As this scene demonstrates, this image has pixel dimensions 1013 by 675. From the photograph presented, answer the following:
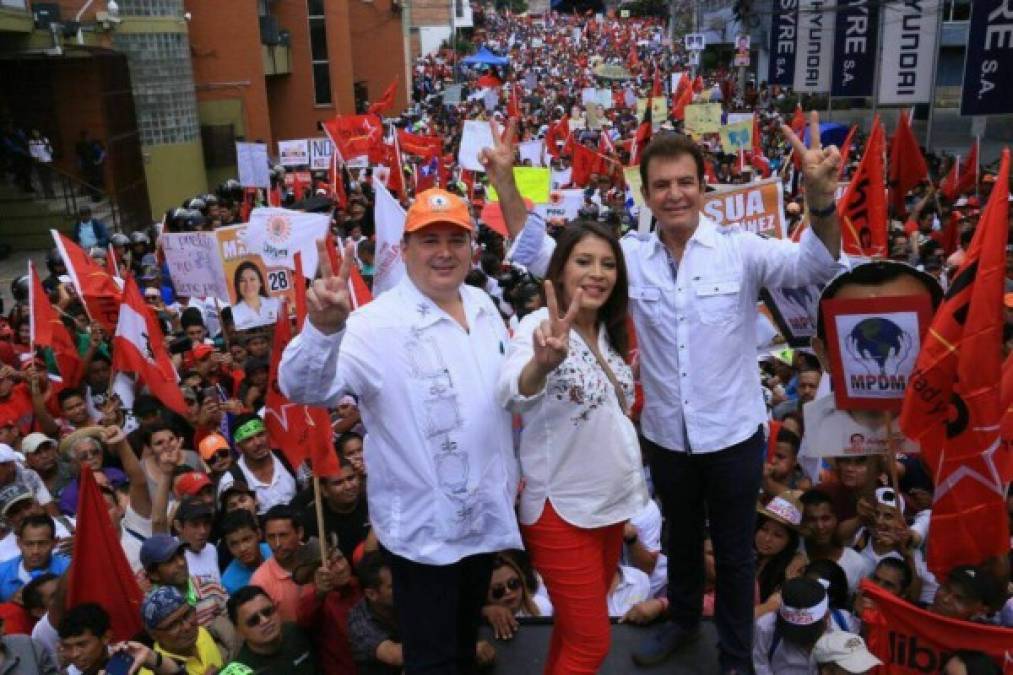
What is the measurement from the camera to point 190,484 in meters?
5.40

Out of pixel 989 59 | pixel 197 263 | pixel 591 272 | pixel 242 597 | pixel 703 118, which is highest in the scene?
pixel 989 59

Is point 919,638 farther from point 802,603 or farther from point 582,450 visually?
point 582,450

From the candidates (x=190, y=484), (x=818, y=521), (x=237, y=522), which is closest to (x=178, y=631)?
(x=237, y=522)

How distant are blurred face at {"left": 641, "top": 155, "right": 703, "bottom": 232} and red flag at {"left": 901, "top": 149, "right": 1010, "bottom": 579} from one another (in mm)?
1169

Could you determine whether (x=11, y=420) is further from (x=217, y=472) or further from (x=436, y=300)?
(x=436, y=300)

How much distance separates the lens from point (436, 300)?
2.73 meters

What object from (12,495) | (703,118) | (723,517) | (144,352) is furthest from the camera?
(703,118)

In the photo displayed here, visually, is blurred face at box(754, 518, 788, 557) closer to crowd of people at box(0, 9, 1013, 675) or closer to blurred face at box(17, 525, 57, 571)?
crowd of people at box(0, 9, 1013, 675)

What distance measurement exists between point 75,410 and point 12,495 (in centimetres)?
150

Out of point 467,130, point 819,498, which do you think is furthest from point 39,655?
point 467,130

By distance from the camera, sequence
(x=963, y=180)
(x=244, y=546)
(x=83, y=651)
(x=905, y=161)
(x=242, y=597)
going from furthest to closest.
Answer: (x=963, y=180) → (x=905, y=161) → (x=244, y=546) → (x=242, y=597) → (x=83, y=651)

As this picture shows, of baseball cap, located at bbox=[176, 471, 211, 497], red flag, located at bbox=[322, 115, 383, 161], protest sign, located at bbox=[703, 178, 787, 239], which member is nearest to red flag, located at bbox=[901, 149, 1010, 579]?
protest sign, located at bbox=[703, 178, 787, 239]

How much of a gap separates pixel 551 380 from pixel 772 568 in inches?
95.8

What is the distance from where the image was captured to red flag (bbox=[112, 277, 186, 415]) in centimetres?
643
